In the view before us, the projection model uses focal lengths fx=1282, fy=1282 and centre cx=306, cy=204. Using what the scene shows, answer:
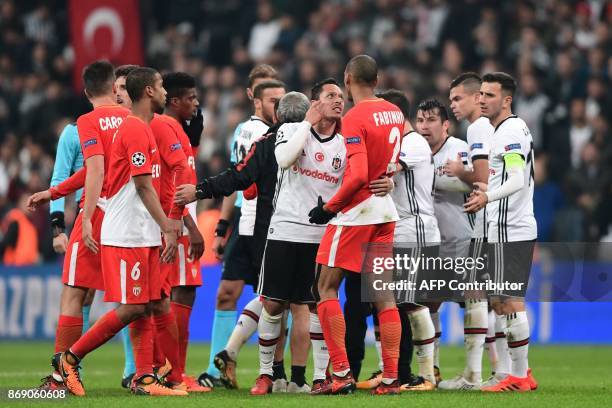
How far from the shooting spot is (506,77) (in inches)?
411

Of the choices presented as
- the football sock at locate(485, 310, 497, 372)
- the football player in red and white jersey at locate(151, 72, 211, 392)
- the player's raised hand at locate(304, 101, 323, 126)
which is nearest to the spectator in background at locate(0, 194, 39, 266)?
the football player in red and white jersey at locate(151, 72, 211, 392)

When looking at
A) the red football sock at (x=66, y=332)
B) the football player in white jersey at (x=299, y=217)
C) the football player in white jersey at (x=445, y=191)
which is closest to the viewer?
the football player in white jersey at (x=299, y=217)

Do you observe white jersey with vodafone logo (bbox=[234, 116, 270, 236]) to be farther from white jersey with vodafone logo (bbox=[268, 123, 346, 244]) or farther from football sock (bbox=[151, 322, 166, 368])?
football sock (bbox=[151, 322, 166, 368])

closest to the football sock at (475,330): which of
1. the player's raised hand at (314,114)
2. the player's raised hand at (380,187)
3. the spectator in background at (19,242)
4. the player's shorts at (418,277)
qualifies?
the player's shorts at (418,277)

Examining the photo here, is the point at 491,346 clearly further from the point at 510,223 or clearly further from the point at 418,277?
the point at 510,223

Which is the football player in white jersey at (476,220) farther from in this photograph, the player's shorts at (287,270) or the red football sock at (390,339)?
the player's shorts at (287,270)

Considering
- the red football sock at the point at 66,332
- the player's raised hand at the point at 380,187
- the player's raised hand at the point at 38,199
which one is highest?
the player's raised hand at the point at 380,187

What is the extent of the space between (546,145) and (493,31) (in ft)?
8.08

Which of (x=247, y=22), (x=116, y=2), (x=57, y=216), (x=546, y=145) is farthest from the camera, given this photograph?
(x=247, y=22)

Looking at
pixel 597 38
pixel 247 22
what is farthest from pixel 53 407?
pixel 247 22

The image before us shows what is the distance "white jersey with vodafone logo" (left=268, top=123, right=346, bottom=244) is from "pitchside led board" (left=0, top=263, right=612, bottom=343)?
739cm

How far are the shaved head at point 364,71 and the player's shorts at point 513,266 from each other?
170 centimetres

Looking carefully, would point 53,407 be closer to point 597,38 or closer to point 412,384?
point 412,384

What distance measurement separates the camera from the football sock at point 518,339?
10000mm
